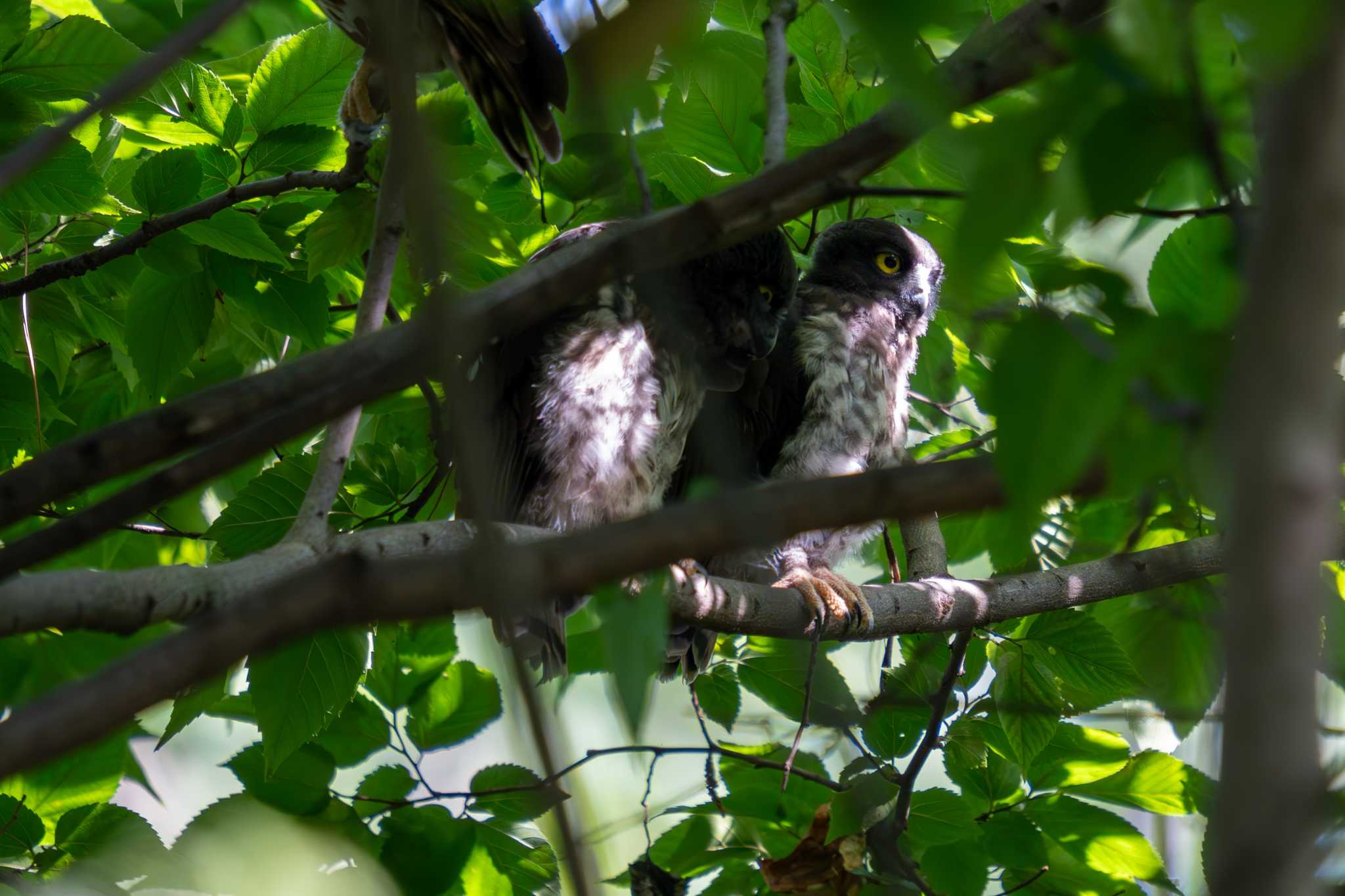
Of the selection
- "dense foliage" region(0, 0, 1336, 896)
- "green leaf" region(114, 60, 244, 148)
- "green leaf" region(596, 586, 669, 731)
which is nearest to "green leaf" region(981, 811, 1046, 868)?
"dense foliage" region(0, 0, 1336, 896)

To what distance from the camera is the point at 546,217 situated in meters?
3.40

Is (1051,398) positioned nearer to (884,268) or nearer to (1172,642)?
(1172,642)

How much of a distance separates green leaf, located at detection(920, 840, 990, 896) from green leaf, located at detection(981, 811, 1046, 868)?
0.03 meters

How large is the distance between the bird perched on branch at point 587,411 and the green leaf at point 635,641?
1863mm

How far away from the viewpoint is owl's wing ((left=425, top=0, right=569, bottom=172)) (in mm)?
2549

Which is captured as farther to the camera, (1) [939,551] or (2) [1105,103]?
(1) [939,551]

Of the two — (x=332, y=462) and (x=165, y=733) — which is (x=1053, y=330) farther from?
(x=165, y=733)

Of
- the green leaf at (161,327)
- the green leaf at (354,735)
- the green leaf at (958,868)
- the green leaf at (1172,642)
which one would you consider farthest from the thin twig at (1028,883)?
the green leaf at (161,327)

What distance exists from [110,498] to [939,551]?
8.47ft

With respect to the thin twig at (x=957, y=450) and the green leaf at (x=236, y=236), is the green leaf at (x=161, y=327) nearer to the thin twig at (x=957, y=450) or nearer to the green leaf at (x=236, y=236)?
the green leaf at (x=236, y=236)

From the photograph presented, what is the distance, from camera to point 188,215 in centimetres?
262

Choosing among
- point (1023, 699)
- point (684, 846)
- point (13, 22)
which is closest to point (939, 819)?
point (1023, 699)

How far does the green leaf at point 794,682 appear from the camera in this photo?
8.68 ft

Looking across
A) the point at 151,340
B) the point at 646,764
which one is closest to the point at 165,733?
the point at 151,340
